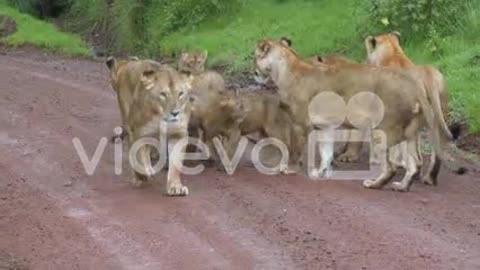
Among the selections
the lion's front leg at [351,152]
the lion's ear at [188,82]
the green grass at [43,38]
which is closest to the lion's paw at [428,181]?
the lion's front leg at [351,152]

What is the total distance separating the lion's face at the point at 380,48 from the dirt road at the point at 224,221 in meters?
1.35

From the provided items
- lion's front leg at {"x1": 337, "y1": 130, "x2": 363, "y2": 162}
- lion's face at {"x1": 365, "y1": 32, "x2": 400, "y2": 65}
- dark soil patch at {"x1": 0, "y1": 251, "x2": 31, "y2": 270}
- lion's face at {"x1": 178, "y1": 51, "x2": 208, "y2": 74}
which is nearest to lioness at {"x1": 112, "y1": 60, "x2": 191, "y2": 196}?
dark soil patch at {"x1": 0, "y1": 251, "x2": 31, "y2": 270}

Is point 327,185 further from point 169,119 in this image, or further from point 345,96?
point 169,119

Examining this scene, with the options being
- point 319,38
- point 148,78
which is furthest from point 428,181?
point 319,38

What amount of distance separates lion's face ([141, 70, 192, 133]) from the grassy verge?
4575mm

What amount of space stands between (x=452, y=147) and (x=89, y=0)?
710 inches

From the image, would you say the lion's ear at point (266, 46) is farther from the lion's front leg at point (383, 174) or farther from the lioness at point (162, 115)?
the lion's front leg at point (383, 174)

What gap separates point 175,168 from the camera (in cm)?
982

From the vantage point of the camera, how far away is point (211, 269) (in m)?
7.70

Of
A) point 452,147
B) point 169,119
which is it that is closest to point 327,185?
point 169,119

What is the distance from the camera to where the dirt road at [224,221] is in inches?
315

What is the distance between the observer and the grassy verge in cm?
1448

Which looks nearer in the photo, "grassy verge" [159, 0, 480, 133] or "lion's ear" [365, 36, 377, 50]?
"lion's ear" [365, 36, 377, 50]

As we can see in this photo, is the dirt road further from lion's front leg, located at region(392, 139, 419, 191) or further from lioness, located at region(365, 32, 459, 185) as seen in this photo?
lioness, located at region(365, 32, 459, 185)
